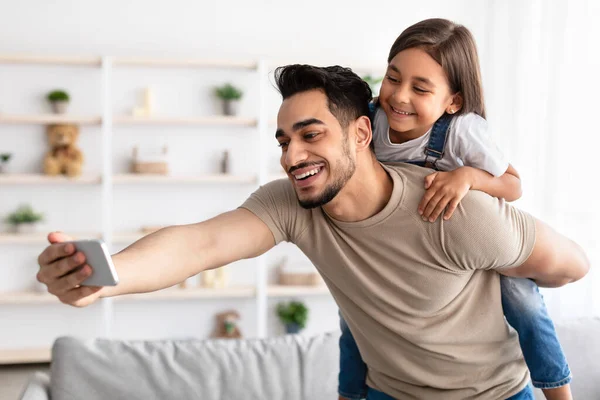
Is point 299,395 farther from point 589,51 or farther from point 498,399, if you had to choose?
point 589,51

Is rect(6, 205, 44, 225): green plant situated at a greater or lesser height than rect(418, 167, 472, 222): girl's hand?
lesser

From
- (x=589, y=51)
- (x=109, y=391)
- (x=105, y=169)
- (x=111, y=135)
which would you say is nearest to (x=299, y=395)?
(x=109, y=391)

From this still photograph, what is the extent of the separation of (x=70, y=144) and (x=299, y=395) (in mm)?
3301

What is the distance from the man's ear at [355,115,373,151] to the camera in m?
2.04

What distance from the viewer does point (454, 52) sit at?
2066mm

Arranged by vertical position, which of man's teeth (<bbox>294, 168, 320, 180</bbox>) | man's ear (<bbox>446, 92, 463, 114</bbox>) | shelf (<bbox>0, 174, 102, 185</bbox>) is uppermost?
man's ear (<bbox>446, 92, 463, 114</bbox>)

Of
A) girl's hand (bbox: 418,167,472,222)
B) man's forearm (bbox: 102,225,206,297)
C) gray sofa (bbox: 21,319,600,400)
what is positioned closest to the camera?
man's forearm (bbox: 102,225,206,297)

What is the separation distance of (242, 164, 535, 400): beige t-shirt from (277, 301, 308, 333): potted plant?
361 centimetres

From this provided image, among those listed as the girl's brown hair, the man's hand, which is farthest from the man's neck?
the man's hand

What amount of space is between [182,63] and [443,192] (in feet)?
12.6

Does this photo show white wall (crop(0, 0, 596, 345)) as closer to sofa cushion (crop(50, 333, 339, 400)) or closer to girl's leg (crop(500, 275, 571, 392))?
sofa cushion (crop(50, 333, 339, 400))

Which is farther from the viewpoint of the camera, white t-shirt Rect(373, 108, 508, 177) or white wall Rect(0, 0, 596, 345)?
white wall Rect(0, 0, 596, 345)

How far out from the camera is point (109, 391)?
105 inches

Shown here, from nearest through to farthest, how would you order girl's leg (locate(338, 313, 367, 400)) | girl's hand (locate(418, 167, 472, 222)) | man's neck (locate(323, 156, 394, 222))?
girl's hand (locate(418, 167, 472, 222)) < man's neck (locate(323, 156, 394, 222)) < girl's leg (locate(338, 313, 367, 400))
